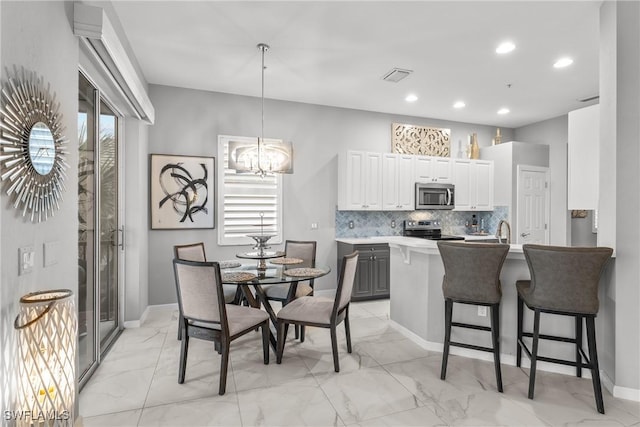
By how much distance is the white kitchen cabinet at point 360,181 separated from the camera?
520cm

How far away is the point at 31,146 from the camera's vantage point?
158 cm

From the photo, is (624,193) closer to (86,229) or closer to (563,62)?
(563,62)

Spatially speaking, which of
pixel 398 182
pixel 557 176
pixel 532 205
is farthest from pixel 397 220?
pixel 557 176

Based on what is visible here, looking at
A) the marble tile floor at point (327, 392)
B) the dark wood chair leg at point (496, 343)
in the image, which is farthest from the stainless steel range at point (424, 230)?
the dark wood chair leg at point (496, 343)

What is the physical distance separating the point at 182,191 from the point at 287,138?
5.42 feet

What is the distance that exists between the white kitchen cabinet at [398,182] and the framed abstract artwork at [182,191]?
8.38ft

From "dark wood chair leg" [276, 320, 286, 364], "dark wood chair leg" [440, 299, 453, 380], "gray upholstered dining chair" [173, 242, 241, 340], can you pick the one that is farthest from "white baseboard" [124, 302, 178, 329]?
"dark wood chair leg" [440, 299, 453, 380]

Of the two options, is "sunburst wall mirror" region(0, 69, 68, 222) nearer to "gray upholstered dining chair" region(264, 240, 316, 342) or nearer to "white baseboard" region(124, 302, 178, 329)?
"gray upholstered dining chair" region(264, 240, 316, 342)

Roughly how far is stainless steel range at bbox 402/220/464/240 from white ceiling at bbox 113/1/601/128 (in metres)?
1.99

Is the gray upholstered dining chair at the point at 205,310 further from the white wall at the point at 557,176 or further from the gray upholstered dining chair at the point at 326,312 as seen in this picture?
the white wall at the point at 557,176

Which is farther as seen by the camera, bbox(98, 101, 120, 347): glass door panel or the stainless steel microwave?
the stainless steel microwave

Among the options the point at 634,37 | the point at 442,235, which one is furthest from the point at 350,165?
the point at 634,37

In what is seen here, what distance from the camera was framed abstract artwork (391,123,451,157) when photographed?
231 inches

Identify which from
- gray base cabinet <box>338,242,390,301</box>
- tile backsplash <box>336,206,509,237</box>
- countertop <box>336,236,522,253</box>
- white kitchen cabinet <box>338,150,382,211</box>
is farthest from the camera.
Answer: tile backsplash <box>336,206,509,237</box>
